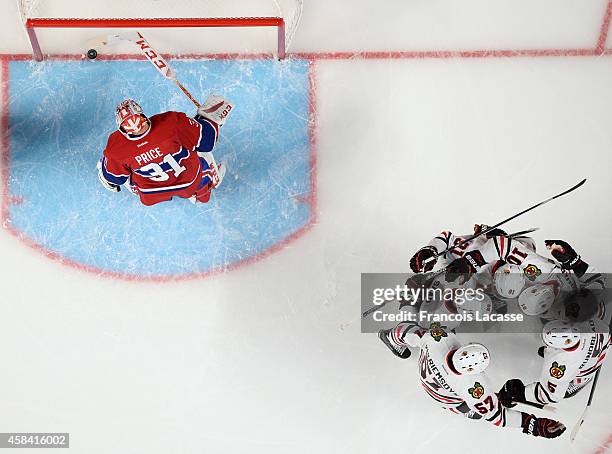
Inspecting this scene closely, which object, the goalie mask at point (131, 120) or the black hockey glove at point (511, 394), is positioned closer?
the goalie mask at point (131, 120)

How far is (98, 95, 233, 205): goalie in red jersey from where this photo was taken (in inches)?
170

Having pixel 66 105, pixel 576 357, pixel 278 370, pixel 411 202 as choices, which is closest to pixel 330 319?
pixel 278 370

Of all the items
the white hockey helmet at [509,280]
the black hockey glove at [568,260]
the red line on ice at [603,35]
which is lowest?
the white hockey helmet at [509,280]

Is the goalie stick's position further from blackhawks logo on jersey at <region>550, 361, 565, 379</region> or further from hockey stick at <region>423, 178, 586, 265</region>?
blackhawks logo on jersey at <region>550, 361, 565, 379</region>

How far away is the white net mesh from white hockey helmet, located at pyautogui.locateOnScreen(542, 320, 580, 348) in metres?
2.53

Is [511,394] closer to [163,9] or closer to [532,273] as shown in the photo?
[532,273]

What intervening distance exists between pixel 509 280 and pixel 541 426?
0.93 metres

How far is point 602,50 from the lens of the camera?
17.4ft

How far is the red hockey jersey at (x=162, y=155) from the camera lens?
4332 mm

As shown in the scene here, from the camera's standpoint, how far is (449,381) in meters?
4.61

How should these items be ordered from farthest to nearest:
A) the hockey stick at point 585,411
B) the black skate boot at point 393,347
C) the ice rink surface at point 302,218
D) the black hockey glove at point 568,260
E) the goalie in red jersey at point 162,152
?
the ice rink surface at point 302,218 → the black skate boot at point 393,347 → the hockey stick at point 585,411 → the black hockey glove at point 568,260 → the goalie in red jersey at point 162,152

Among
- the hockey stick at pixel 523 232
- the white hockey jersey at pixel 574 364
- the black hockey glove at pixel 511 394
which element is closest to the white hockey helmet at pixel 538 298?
the white hockey jersey at pixel 574 364

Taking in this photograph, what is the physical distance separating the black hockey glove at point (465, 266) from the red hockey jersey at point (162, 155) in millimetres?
1552
